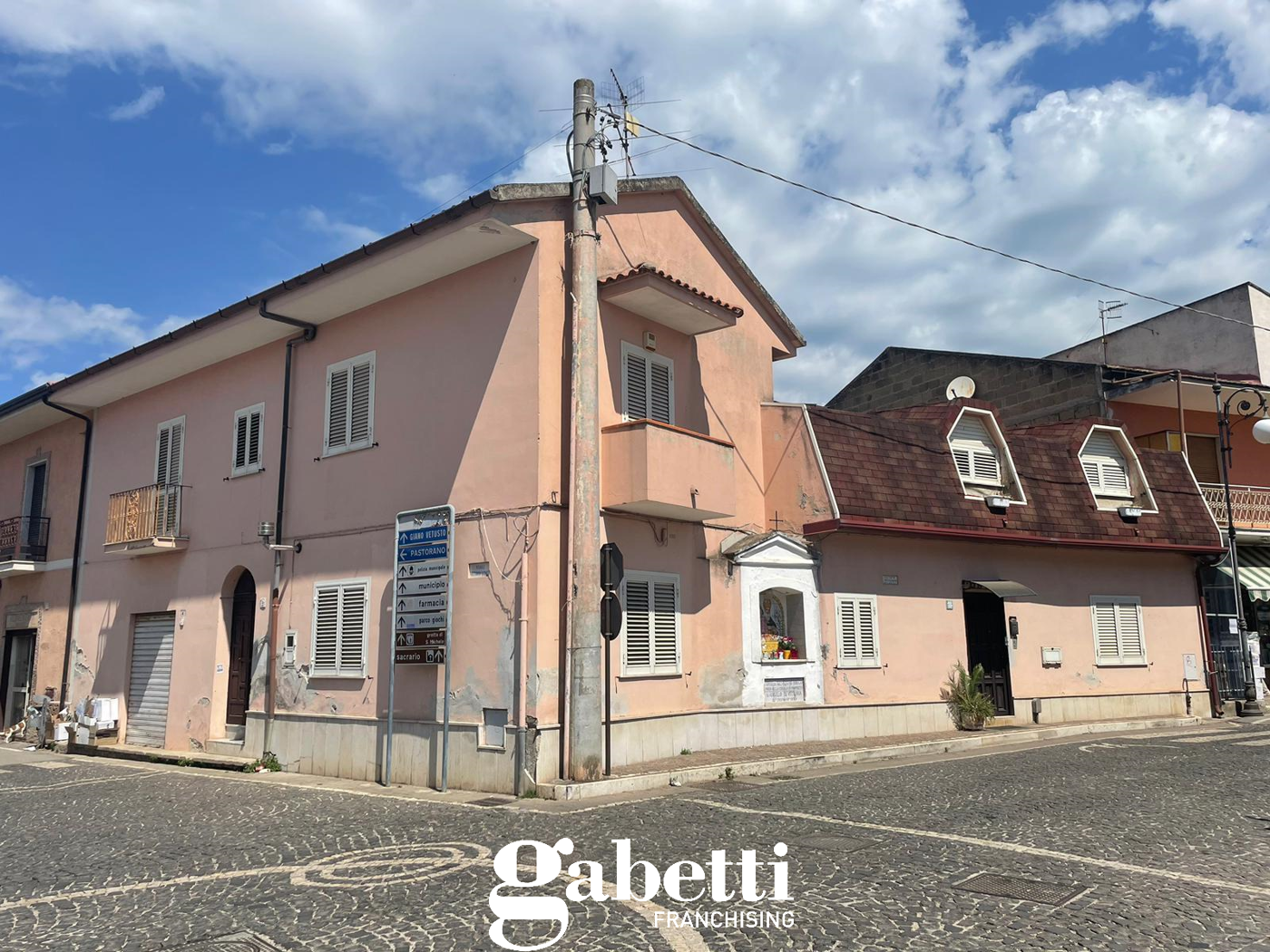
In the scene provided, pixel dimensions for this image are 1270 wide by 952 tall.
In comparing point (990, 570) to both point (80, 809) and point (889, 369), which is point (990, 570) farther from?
point (80, 809)

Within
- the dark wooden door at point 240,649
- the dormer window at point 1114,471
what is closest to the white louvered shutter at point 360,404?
the dark wooden door at point 240,649

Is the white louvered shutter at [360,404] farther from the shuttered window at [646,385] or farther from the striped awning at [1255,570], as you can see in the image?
the striped awning at [1255,570]

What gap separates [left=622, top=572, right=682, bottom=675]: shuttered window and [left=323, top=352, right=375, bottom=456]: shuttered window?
457 centimetres

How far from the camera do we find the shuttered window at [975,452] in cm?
1842

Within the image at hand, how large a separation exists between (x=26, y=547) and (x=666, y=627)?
15733 millimetres

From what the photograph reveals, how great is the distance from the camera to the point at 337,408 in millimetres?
15031

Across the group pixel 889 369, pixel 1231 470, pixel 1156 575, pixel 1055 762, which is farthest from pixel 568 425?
pixel 1231 470

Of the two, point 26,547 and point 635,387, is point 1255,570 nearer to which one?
point 635,387

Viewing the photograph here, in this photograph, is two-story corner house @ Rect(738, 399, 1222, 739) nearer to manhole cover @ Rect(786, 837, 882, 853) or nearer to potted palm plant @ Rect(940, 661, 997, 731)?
potted palm plant @ Rect(940, 661, 997, 731)

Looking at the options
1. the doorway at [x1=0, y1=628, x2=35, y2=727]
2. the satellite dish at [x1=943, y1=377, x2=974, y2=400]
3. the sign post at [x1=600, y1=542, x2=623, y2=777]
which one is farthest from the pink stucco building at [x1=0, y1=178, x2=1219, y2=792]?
the satellite dish at [x1=943, y1=377, x2=974, y2=400]

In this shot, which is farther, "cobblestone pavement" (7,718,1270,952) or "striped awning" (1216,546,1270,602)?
"striped awning" (1216,546,1270,602)

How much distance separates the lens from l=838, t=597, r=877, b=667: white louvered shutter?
52.4 feet

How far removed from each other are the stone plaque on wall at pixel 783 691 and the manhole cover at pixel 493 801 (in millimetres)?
5273

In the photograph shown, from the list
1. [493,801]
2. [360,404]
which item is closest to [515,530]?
[493,801]
